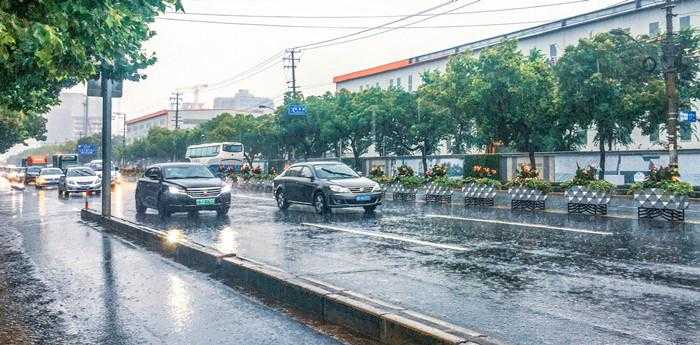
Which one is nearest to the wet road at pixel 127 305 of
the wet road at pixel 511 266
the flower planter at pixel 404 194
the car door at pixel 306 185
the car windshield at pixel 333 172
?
the wet road at pixel 511 266

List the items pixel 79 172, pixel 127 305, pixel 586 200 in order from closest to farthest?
pixel 127 305 → pixel 586 200 → pixel 79 172

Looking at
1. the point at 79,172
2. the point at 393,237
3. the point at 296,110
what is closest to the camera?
the point at 393,237

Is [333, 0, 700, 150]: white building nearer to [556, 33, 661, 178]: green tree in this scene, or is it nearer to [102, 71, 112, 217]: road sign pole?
[556, 33, 661, 178]: green tree

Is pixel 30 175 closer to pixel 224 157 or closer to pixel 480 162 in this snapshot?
pixel 224 157

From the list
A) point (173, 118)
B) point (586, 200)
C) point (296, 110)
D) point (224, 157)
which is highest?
point (173, 118)

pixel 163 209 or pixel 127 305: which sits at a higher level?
pixel 163 209

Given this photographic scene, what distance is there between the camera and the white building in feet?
145

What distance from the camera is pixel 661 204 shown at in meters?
15.9

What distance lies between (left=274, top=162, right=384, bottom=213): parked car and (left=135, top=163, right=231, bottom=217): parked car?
232 centimetres

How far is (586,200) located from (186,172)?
1220 centimetres

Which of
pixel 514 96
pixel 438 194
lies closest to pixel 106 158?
pixel 438 194

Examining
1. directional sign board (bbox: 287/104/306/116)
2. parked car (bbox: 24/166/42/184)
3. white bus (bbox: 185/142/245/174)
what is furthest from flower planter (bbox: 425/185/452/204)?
parked car (bbox: 24/166/42/184)

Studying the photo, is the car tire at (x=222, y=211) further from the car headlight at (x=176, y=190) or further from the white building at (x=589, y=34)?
the white building at (x=589, y=34)

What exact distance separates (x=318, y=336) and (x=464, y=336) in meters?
1.40
